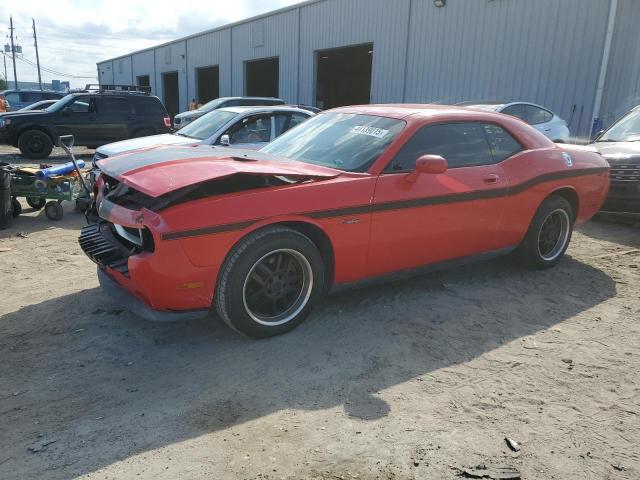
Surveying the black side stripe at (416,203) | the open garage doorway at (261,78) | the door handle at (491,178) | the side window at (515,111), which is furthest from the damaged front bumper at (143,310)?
the open garage doorway at (261,78)

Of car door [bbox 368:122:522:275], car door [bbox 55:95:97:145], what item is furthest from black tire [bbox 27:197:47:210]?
car door [bbox 55:95:97:145]

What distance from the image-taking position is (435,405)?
277cm

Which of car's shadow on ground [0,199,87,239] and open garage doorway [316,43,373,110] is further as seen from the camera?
open garage doorway [316,43,373,110]

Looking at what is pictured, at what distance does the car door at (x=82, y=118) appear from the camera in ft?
44.9

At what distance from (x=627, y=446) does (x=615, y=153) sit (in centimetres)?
567

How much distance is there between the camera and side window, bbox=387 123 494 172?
3848 millimetres

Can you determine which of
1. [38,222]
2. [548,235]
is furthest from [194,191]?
[38,222]

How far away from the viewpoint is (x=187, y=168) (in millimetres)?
3344

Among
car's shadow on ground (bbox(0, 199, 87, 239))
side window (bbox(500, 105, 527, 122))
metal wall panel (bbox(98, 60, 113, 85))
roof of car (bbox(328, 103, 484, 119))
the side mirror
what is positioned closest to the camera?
the side mirror

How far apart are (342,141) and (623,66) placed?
10.5 m

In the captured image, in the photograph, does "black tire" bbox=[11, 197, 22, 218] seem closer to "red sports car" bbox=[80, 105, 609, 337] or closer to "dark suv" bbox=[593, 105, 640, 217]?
"red sports car" bbox=[80, 105, 609, 337]

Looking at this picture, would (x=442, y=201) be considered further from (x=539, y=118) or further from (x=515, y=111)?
(x=539, y=118)

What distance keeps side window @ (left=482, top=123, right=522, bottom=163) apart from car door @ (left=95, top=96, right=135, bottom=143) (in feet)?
38.2

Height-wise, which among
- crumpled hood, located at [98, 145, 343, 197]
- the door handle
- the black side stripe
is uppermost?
crumpled hood, located at [98, 145, 343, 197]
